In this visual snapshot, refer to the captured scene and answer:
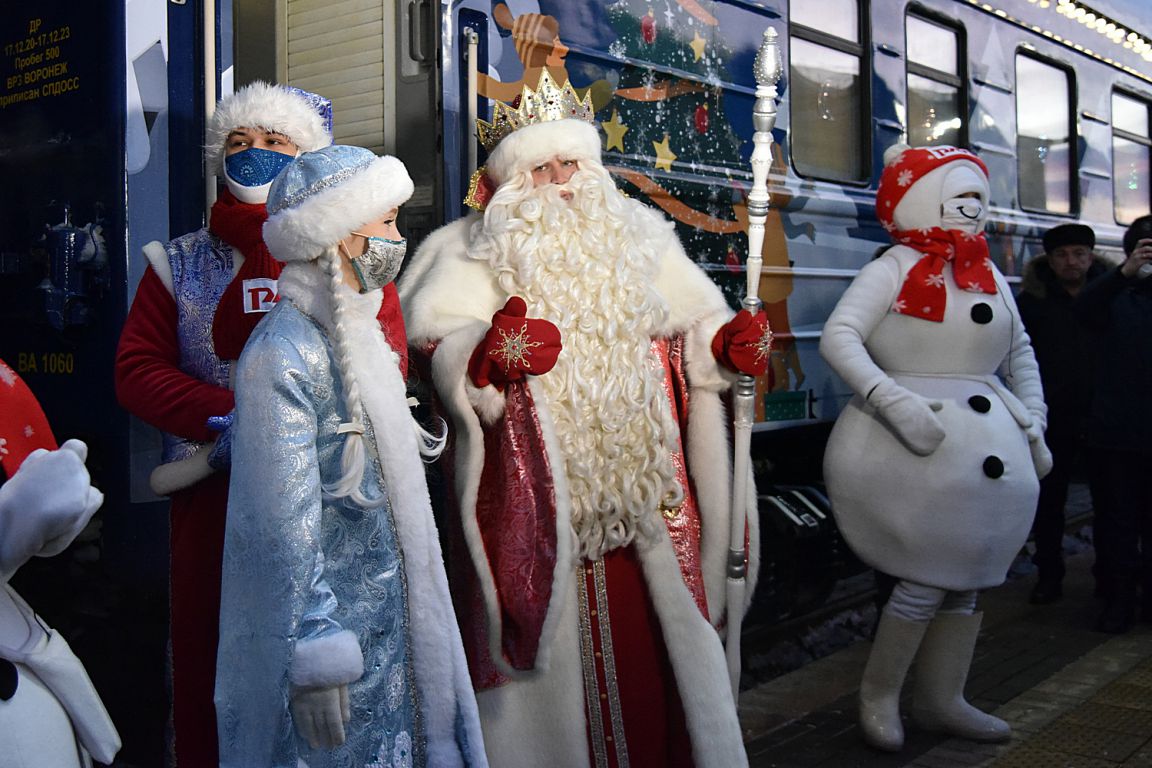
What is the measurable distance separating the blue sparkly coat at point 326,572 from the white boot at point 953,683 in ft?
7.36

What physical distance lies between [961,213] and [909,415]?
782 mm

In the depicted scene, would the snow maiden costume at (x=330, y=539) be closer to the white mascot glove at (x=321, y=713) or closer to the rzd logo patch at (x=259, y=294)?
the white mascot glove at (x=321, y=713)

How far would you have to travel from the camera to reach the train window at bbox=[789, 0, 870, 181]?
522 centimetres

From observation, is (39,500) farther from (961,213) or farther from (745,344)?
(961,213)

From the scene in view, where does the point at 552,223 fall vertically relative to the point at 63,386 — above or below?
above

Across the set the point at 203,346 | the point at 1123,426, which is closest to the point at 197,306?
the point at 203,346

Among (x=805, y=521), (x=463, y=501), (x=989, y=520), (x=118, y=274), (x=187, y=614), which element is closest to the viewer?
(x=187, y=614)

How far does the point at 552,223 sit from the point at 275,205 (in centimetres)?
102

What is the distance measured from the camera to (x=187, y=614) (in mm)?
2723

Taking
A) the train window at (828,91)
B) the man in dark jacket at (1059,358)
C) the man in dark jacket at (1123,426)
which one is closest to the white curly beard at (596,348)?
the train window at (828,91)

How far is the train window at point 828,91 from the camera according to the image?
5.22 metres

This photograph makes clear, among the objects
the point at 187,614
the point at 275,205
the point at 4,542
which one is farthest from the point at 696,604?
the point at 4,542

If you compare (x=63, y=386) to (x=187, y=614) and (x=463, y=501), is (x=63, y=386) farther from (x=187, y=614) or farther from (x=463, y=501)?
(x=463, y=501)

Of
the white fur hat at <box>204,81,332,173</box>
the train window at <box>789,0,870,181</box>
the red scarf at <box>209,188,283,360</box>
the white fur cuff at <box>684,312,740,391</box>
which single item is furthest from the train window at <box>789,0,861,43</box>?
the red scarf at <box>209,188,283,360</box>
